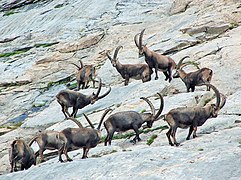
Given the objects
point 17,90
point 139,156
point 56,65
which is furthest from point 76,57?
point 139,156

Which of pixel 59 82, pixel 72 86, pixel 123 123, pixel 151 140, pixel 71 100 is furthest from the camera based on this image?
pixel 59 82

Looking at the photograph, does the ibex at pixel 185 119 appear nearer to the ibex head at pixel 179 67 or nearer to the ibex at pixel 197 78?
the ibex at pixel 197 78

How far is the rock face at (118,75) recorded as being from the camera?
43.0 feet

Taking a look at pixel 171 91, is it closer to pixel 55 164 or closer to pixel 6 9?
pixel 55 164

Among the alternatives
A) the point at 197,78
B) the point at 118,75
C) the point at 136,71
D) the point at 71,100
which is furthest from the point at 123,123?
the point at 118,75

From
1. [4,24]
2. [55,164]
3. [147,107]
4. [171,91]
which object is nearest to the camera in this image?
[55,164]

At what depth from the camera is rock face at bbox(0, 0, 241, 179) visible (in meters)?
13.1

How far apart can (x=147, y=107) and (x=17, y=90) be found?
13004mm

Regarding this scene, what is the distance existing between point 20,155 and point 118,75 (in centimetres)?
1260

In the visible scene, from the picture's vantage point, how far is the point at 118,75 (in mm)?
27703

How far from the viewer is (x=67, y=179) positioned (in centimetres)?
1302

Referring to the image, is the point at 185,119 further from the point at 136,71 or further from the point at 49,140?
the point at 136,71

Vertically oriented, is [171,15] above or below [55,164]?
below

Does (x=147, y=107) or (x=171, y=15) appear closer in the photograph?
(x=147, y=107)
